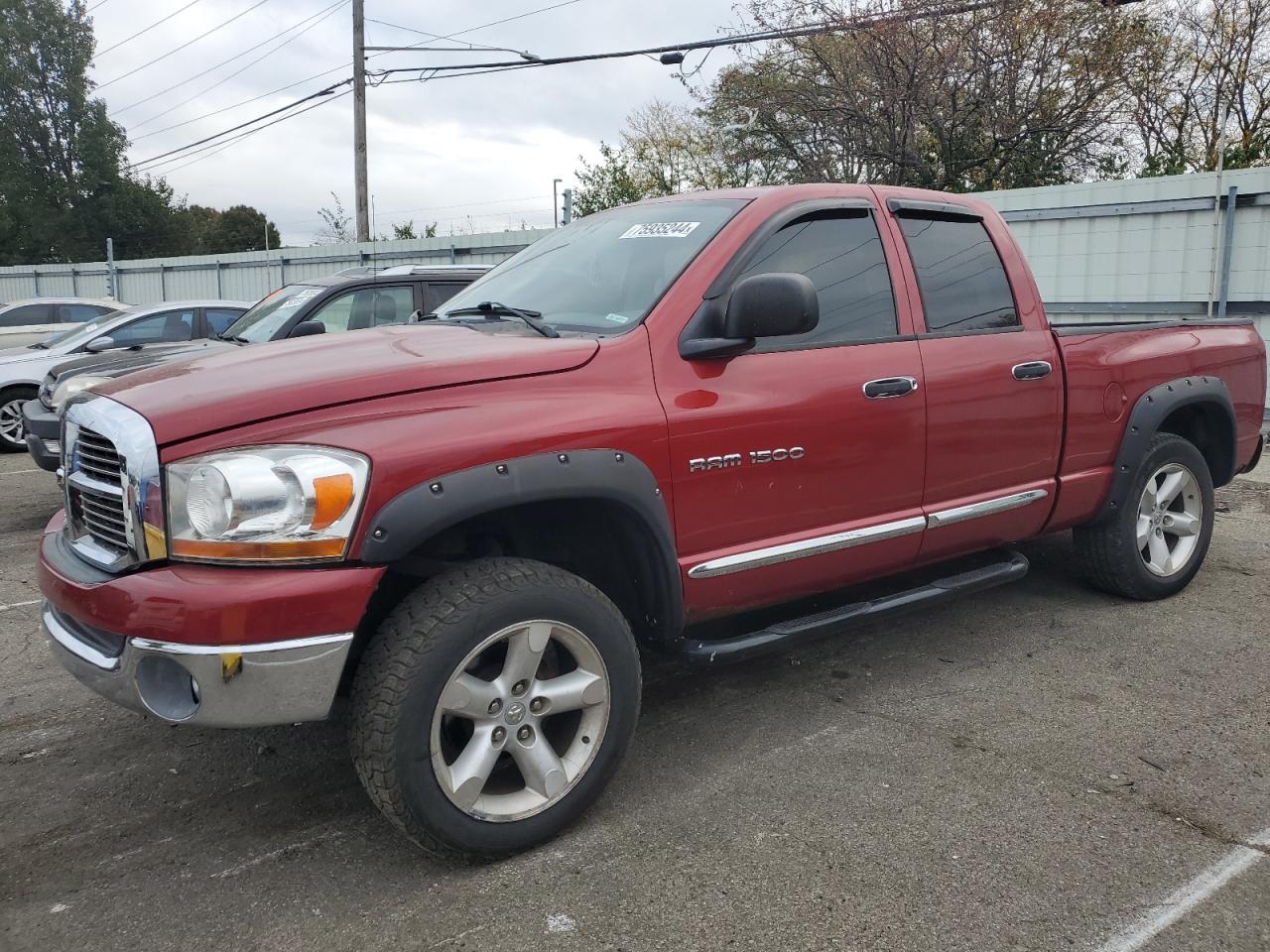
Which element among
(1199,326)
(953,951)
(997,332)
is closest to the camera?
(953,951)

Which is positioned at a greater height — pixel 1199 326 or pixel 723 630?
pixel 1199 326

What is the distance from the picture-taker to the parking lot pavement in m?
2.55

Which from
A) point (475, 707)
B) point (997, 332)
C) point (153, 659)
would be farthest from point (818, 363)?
point (153, 659)

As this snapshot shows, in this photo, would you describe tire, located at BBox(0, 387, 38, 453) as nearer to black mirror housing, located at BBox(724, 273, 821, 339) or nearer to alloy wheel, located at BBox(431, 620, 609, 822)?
alloy wheel, located at BBox(431, 620, 609, 822)

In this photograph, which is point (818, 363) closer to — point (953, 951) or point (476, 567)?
point (476, 567)

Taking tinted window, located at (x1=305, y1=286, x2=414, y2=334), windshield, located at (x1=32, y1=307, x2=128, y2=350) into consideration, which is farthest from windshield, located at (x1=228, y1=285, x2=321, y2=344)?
windshield, located at (x1=32, y1=307, x2=128, y2=350)

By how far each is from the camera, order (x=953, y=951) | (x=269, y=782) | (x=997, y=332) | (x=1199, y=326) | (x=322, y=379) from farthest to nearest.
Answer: (x=1199, y=326), (x=997, y=332), (x=269, y=782), (x=322, y=379), (x=953, y=951)

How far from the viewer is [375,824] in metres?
3.05

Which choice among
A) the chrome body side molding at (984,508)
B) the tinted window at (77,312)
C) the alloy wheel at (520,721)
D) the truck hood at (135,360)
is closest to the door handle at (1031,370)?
the chrome body side molding at (984,508)

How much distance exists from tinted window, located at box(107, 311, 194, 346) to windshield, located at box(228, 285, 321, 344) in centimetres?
256

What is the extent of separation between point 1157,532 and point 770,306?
299cm

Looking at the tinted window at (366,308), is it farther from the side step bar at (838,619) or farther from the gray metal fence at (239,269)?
the gray metal fence at (239,269)

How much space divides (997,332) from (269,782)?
3.19 metres

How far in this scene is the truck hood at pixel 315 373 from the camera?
2.58m
